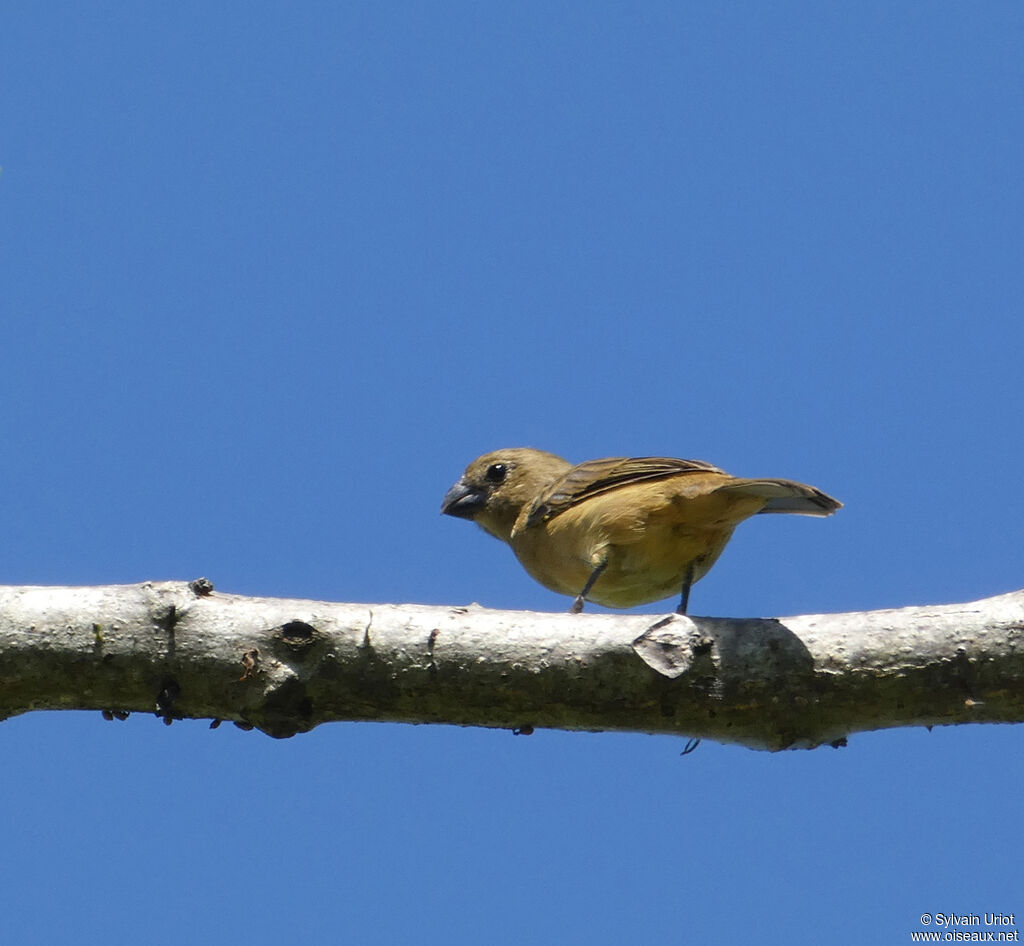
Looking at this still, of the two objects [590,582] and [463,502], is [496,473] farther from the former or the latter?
[590,582]

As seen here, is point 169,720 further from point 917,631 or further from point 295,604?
point 917,631

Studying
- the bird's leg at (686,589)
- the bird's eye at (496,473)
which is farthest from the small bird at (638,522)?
the bird's eye at (496,473)

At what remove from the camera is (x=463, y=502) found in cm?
738

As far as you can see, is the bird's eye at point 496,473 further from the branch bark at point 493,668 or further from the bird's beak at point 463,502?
the branch bark at point 493,668

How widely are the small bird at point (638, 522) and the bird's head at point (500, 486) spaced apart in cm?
55

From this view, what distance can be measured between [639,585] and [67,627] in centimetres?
304

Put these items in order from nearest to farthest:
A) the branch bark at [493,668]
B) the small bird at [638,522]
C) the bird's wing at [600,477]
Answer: the branch bark at [493,668] → the small bird at [638,522] → the bird's wing at [600,477]

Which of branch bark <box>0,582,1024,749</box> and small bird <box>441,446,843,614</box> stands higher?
small bird <box>441,446,843,614</box>

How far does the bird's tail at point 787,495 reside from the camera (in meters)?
4.63

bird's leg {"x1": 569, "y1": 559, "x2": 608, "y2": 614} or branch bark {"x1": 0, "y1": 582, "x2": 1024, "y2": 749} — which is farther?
bird's leg {"x1": 569, "y1": 559, "x2": 608, "y2": 614}

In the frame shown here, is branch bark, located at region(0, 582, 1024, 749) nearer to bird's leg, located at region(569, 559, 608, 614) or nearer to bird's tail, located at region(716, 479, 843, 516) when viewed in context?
bird's tail, located at region(716, 479, 843, 516)

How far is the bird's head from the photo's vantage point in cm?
720

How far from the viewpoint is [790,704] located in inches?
146

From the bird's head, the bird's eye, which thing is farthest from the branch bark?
the bird's eye
